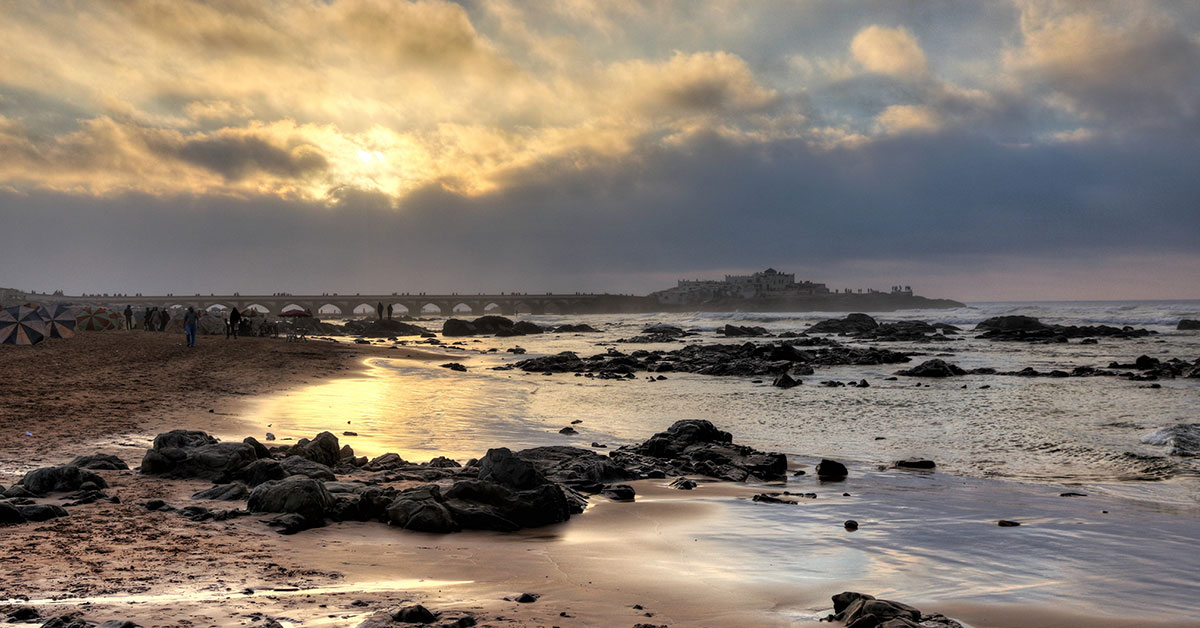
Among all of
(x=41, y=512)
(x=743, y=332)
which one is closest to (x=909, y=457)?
(x=41, y=512)

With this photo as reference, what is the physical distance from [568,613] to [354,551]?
2.47 meters

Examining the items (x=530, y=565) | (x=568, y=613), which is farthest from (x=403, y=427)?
(x=568, y=613)

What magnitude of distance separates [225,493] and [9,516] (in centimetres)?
198

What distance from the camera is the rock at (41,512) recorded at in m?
6.61

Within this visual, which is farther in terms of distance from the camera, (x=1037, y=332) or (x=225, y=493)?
(x=1037, y=332)

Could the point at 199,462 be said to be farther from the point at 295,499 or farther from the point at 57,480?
the point at 295,499

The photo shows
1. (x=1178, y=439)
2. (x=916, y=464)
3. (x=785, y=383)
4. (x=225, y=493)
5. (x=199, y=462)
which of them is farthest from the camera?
(x=785, y=383)

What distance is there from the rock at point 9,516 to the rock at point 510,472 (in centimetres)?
436

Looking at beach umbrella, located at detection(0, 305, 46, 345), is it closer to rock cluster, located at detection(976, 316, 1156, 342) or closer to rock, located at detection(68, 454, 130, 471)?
rock, located at detection(68, 454, 130, 471)

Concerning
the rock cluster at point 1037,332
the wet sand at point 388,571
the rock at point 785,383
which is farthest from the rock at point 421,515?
the rock cluster at point 1037,332

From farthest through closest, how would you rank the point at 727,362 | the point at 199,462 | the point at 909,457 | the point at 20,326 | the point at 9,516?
the point at 727,362
the point at 20,326
the point at 909,457
the point at 199,462
the point at 9,516

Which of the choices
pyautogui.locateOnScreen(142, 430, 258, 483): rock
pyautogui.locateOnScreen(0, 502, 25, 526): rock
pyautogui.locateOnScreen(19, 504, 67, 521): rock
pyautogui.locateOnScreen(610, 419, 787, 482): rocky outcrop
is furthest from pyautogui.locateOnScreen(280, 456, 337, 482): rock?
pyautogui.locateOnScreen(610, 419, 787, 482): rocky outcrop

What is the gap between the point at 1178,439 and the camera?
43.9 ft

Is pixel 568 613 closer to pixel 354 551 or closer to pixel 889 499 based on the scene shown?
pixel 354 551
